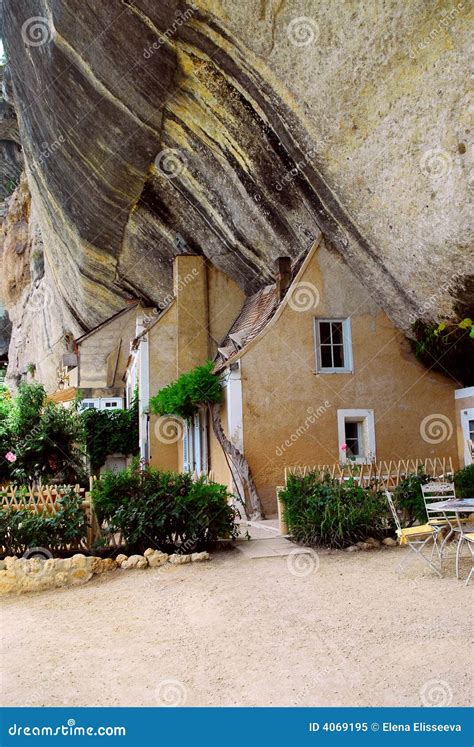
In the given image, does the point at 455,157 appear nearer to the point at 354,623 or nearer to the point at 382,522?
the point at 382,522

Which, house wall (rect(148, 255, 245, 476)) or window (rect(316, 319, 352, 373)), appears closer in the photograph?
window (rect(316, 319, 352, 373))

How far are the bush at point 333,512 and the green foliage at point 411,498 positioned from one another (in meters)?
0.39

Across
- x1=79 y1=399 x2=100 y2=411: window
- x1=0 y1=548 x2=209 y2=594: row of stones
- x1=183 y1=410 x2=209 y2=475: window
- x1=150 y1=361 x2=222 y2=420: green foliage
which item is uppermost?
x1=79 y1=399 x2=100 y2=411: window

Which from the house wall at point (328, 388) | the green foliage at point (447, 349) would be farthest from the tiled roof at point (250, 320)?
the green foliage at point (447, 349)

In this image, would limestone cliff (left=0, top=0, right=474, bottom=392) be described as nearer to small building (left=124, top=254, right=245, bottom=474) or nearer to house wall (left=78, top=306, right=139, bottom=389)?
small building (left=124, top=254, right=245, bottom=474)

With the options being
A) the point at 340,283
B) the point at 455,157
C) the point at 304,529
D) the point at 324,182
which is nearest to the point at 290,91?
the point at 324,182

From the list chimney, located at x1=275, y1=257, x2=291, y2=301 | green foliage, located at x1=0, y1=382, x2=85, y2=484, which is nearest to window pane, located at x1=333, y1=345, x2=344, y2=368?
chimney, located at x1=275, y1=257, x2=291, y2=301

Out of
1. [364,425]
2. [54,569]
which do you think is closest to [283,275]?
[364,425]

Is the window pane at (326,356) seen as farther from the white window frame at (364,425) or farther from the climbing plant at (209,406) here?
the climbing plant at (209,406)

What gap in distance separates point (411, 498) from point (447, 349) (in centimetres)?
465

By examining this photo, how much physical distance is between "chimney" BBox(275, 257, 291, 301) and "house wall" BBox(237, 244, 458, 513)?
→ 0.58m

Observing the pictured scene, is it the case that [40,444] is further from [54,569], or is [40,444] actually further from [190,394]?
[54,569]

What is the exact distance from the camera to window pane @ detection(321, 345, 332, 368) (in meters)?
14.6

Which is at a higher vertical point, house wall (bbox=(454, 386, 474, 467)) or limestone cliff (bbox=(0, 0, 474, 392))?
limestone cliff (bbox=(0, 0, 474, 392))
